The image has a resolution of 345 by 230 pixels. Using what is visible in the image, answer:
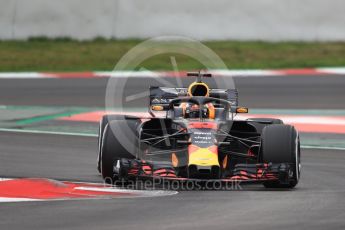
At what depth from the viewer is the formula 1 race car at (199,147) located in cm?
1095

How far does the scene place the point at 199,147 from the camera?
11.0m

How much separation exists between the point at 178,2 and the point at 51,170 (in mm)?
12011

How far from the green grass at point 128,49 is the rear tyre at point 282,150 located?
11868 mm

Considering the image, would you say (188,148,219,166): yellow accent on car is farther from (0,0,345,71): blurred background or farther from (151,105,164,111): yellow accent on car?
(0,0,345,71): blurred background

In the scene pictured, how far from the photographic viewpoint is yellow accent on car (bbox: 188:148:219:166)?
10.8 meters

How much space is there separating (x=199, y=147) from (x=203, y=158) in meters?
0.17

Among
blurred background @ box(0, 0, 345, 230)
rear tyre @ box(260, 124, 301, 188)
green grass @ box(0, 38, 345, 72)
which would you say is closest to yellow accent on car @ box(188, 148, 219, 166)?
blurred background @ box(0, 0, 345, 230)

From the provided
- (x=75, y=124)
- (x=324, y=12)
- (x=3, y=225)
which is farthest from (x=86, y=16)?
(x=3, y=225)

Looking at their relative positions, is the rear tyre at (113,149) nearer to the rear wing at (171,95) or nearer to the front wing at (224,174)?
the front wing at (224,174)

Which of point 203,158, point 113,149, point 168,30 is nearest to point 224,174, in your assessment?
point 203,158

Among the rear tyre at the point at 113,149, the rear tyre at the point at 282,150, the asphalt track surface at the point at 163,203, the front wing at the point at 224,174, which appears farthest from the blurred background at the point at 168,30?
the front wing at the point at 224,174

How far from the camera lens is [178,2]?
24.0 metres

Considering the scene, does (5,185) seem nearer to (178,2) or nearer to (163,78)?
(163,78)

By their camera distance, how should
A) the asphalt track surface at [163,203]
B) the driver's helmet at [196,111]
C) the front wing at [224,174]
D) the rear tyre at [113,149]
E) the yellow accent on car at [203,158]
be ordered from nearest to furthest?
the asphalt track surface at [163,203], the yellow accent on car at [203,158], the front wing at [224,174], the rear tyre at [113,149], the driver's helmet at [196,111]
